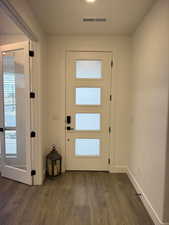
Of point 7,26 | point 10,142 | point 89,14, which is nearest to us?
point 89,14

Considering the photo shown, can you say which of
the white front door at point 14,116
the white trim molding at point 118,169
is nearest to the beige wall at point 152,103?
the white trim molding at point 118,169

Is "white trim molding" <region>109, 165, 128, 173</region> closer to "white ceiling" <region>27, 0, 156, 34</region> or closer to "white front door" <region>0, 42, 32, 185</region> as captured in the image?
"white front door" <region>0, 42, 32, 185</region>

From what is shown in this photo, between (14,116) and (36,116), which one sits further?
(14,116)

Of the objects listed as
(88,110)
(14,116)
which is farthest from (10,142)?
(88,110)

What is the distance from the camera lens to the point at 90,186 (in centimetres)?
308

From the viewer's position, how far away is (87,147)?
3.66m

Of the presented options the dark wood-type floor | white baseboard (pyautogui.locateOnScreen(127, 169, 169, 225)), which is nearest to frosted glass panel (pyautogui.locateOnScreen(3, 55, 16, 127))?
the dark wood-type floor

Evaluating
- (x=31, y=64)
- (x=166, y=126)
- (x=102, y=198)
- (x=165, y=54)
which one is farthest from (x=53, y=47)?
(x=102, y=198)

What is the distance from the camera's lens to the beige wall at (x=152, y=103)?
1.99m

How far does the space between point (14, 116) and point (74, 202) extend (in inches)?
70.7

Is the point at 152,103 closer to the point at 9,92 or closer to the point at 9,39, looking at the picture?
the point at 9,92

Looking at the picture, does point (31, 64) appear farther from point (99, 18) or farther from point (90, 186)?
point (90, 186)

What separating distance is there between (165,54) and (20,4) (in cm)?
170

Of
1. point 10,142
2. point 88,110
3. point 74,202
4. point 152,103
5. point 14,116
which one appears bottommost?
point 74,202
